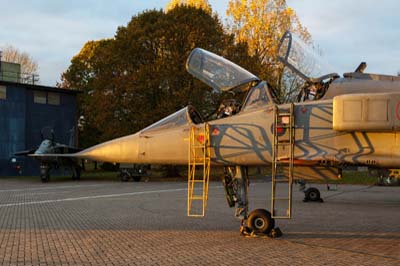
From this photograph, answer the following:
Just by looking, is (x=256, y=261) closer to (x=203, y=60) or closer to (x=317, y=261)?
(x=317, y=261)

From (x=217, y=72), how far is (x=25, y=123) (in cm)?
3247

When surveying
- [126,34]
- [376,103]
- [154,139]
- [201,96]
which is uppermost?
[126,34]

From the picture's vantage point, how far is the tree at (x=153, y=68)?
33.1m

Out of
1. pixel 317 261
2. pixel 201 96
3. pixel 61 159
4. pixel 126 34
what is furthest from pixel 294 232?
pixel 126 34

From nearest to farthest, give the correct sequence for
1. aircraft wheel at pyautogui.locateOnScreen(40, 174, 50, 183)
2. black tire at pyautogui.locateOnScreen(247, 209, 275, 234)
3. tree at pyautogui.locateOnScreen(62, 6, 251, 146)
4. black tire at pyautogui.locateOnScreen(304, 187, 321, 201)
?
1. black tire at pyautogui.locateOnScreen(247, 209, 275, 234)
2. black tire at pyautogui.locateOnScreen(304, 187, 321, 201)
3. aircraft wheel at pyautogui.locateOnScreen(40, 174, 50, 183)
4. tree at pyautogui.locateOnScreen(62, 6, 251, 146)

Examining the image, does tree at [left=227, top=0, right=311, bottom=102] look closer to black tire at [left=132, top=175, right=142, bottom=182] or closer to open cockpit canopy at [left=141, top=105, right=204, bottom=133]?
black tire at [left=132, top=175, right=142, bottom=182]

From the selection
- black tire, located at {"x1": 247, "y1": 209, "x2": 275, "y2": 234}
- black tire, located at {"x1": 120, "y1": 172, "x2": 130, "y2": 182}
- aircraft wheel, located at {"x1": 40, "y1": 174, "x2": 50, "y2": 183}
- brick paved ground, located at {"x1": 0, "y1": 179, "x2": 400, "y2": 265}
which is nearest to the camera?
brick paved ground, located at {"x1": 0, "y1": 179, "x2": 400, "y2": 265}

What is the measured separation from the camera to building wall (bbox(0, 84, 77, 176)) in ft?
121

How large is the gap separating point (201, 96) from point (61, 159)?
11.2 meters

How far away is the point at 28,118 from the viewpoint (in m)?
38.6

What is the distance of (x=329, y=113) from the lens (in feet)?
27.2

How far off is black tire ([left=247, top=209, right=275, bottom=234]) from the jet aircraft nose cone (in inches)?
105

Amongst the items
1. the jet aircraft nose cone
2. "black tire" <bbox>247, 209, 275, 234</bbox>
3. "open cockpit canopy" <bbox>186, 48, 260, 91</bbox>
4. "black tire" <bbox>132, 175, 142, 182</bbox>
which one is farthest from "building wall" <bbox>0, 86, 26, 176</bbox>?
"black tire" <bbox>247, 209, 275, 234</bbox>

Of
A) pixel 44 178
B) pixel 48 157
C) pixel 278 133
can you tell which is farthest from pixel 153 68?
pixel 278 133
